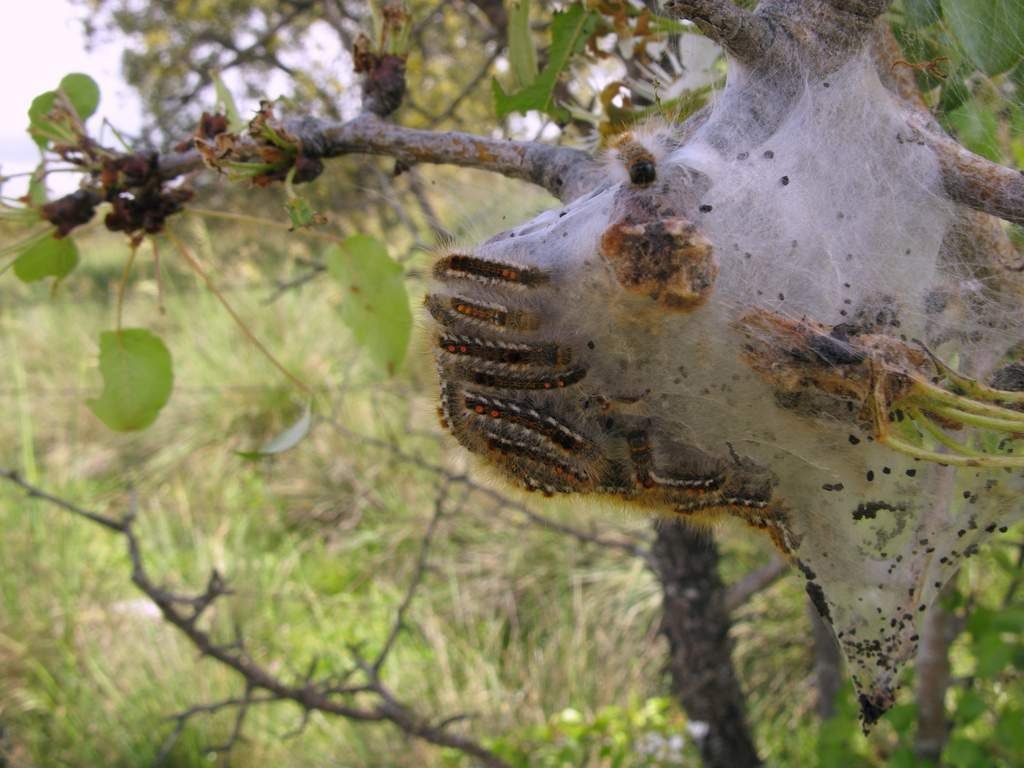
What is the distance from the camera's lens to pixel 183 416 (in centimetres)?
1039

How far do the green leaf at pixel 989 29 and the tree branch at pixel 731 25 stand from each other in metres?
0.23

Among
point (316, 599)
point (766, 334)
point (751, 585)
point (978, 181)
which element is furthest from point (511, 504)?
point (316, 599)

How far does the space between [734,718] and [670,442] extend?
2614 millimetres

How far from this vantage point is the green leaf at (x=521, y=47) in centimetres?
157

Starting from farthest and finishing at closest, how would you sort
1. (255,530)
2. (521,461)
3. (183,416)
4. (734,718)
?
(183,416) → (255,530) → (734,718) → (521,461)

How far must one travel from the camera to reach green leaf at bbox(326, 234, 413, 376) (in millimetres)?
1705

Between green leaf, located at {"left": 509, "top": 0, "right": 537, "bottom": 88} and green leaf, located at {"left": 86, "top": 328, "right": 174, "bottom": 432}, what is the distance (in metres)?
0.97

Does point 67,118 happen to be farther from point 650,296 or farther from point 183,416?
point 183,416

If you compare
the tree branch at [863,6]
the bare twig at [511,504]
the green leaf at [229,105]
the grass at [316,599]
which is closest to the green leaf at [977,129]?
the tree branch at [863,6]

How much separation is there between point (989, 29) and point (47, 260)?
179 centimetres

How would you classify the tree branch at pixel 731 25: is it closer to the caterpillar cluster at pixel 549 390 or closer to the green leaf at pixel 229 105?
the caterpillar cluster at pixel 549 390

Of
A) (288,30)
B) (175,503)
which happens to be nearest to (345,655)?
(175,503)

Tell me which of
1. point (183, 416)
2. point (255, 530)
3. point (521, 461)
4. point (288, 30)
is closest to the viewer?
point (521, 461)

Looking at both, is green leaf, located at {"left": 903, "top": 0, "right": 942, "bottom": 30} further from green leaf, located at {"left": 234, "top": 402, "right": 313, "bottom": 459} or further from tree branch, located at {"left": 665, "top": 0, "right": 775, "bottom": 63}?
green leaf, located at {"left": 234, "top": 402, "right": 313, "bottom": 459}
